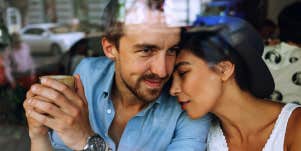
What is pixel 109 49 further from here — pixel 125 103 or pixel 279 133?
pixel 279 133

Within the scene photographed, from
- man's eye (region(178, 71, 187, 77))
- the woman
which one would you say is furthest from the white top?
man's eye (region(178, 71, 187, 77))

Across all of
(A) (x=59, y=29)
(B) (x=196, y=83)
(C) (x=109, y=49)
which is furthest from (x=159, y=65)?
(A) (x=59, y=29)

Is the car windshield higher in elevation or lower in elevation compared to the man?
higher

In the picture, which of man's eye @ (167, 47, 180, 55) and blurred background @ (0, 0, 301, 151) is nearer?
man's eye @ (167, 47, 180, 55)

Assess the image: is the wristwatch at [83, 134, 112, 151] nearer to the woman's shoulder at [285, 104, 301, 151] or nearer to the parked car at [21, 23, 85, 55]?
the woman's shoulder at [285, 104, 301, 151]

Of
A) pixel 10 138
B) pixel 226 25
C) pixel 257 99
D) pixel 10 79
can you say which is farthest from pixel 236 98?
pixel 10 79

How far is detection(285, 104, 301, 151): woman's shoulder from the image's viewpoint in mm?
1440

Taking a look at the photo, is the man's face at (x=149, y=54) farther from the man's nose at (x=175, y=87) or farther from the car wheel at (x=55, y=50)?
the car wheel at (x=55, y=50)

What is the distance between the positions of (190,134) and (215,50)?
0.39 m

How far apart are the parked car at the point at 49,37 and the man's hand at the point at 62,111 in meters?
3.50

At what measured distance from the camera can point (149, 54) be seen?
1490 mm

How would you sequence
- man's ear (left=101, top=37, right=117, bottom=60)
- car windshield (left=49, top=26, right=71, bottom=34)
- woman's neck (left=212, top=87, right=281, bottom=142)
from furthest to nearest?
1. car windshield (left=49, top=26, right=71, bottom=34)
2. man's ear (left=101, top=37, right=117, bottom=60)
3. woman's neck (left=212, top=87, right=281, bottom=142)

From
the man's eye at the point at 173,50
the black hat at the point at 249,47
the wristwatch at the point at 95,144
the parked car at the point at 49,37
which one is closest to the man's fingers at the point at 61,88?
the wristwatch at the point at 95,144

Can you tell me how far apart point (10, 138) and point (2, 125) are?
33 centimetres
